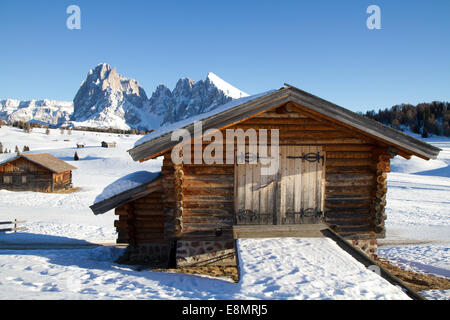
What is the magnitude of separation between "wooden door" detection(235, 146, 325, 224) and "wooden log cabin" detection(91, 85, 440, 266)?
3 cm

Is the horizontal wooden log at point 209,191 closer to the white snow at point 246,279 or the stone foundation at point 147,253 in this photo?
the white snow at point 246,279

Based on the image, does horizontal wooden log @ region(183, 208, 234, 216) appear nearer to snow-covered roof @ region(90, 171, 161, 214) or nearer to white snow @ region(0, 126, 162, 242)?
snow-covered roof @ region(90, 171, 161, 214)

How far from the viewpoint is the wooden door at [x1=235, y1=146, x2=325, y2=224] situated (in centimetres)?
727

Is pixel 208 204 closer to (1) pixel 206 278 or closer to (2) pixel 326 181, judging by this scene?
(1) pixel 206 278

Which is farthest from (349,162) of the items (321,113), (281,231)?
(281,231)

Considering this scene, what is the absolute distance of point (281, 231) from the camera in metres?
7.08

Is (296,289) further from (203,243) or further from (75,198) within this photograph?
(75,198)

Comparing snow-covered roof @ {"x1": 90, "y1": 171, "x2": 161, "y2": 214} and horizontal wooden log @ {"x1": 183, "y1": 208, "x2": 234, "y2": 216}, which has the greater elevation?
snow-covered roof @ {"x1": 90, "y1": 171, "x2": 161, "y2": 214}

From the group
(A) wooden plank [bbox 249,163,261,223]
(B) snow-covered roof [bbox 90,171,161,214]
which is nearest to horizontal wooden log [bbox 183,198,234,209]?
(A) wooden plank [bbox 249,163,261,223]

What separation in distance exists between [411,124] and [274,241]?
2836 inches

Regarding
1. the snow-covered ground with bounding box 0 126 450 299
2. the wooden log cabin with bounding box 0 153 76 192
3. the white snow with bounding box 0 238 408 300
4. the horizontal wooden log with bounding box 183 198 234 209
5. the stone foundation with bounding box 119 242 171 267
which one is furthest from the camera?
the wooden log cabin with bounding box 0 153 76 192

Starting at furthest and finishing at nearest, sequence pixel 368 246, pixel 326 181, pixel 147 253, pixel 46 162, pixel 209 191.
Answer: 1. pixel 46 162
2. pixel 147 253
3. pixel 368 246
4. pixel 326 181
5. pixel 209 191

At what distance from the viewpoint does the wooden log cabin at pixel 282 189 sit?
712 cm

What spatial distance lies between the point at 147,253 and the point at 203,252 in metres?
2.39
